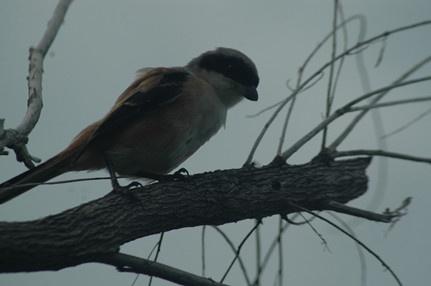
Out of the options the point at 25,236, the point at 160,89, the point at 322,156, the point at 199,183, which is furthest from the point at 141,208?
the point at 160,89

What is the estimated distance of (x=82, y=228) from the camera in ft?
12.1

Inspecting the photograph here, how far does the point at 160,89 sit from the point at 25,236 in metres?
1.97

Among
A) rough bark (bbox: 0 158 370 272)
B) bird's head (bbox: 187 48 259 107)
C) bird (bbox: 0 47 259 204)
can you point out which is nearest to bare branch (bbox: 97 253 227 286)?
rough bark (bbox: 0 158 370 272)

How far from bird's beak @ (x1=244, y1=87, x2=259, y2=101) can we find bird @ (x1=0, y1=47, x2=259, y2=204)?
39cm

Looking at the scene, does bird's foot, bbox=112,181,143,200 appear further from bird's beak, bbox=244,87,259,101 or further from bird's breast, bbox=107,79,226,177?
bird's beak, bbox=244,87,259,101

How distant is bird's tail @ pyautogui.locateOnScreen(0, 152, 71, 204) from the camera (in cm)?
432

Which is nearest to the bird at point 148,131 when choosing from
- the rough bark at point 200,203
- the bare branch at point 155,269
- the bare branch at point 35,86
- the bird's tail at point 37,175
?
the bird's tail at point 37,175

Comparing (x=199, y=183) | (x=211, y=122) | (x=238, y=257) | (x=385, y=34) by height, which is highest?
(x=211, y=122)

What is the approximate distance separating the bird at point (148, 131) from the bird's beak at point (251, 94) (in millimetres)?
391

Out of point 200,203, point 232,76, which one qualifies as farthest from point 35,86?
point 232,76

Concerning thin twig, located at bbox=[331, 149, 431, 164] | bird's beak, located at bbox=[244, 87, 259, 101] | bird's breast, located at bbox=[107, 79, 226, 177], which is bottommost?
thin twig, located at bbox=[331, 149, 431, 164]

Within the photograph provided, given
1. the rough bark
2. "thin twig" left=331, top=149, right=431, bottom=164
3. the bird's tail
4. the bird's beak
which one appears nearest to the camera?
"thin twig" left=331, top=149, right=431, bottom=164

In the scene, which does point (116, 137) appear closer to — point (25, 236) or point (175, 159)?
point (175, 159)

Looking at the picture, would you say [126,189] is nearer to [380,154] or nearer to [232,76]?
[380,154]
